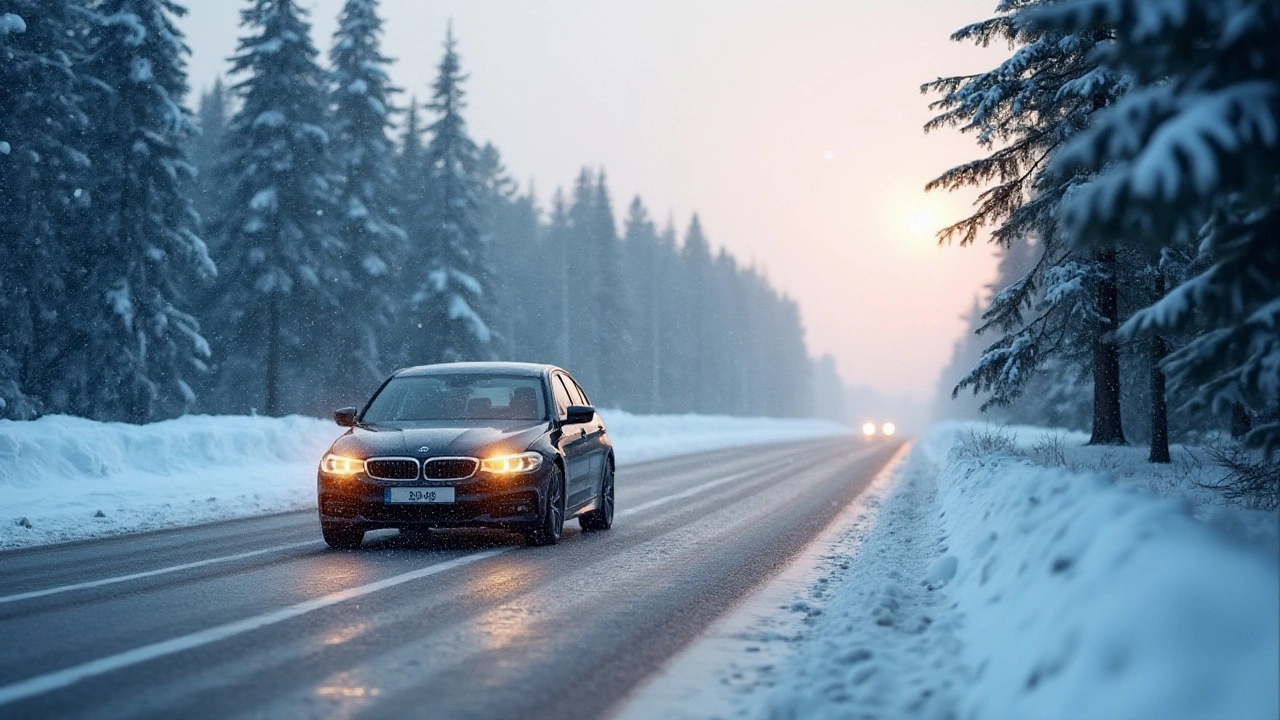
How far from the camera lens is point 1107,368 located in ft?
70.1

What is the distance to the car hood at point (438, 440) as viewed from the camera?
9.78 metres

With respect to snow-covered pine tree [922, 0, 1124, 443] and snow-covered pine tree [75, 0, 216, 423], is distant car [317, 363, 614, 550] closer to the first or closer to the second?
snow-covered pine tree [922, 0, 1124, 443]

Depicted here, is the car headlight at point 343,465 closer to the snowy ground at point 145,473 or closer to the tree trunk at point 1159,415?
the snowy ground at point 145,473

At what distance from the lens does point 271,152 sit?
118 ft

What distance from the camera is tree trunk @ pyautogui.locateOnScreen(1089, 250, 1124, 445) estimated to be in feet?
66.6

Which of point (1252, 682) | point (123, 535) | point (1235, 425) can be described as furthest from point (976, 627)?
point (1235, 425)

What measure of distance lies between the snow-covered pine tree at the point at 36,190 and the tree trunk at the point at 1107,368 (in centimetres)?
2596

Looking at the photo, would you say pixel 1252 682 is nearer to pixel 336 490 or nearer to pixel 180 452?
pixel 336 490

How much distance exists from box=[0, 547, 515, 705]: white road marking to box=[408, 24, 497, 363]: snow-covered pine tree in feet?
114

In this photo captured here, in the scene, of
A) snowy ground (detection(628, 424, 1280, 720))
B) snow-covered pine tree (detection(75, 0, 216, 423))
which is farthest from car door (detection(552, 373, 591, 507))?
snow-covered pine tree (detection(75, 0, 216, 423))

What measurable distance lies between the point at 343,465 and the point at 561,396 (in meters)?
2.83

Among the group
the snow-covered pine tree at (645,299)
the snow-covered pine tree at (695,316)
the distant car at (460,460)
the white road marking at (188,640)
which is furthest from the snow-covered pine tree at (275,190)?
the snow-covered pine tree at (695,316)

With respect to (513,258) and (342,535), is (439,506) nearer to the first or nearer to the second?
(342,535)

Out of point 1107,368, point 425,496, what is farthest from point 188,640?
point 1107,368
